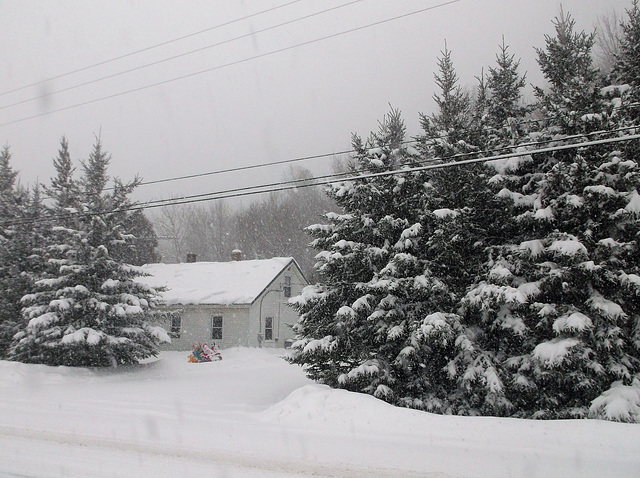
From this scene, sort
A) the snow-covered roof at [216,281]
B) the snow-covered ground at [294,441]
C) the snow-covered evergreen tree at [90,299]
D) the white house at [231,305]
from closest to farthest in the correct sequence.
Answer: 1. the snow-covered ground at [294,441]
2. the snow-covered evergreen tree at [90,299]
3. the white house at [231,305]
4. the snow-covered roof at [216,281]

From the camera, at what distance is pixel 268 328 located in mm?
29344

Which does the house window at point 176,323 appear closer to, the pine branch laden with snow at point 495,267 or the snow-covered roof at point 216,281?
the snow-covered roof at point 216,281

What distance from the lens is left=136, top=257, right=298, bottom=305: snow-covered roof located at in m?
28.0

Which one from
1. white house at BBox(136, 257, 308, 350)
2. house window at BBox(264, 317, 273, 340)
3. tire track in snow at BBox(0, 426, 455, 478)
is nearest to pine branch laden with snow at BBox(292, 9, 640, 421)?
tire track in snow at BBox(0, 426, 455, 478)

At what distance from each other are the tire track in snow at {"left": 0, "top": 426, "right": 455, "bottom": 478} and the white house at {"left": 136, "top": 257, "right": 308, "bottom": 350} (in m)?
18.5

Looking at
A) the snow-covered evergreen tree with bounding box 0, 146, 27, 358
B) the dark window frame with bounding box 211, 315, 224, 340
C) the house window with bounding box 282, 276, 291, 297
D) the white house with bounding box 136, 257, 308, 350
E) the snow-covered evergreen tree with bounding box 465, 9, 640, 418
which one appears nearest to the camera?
the snow-covered evergreen tree with bounding box 465, 9, 640, 418

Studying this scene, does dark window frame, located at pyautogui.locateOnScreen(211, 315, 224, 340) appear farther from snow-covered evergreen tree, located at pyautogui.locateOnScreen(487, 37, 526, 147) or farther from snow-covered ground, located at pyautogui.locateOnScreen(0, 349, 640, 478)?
snow-covered evergreen tree, located at pyautogui.locateOnScreen(487, 37, 526, 147)

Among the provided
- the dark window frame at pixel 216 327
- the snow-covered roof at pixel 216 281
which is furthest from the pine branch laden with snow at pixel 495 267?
the dark window frame at pixel 216 327

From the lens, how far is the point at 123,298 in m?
18.7

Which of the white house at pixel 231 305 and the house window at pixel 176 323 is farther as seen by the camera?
the house window at pixel 176 323

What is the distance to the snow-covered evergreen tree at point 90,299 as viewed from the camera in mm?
18078

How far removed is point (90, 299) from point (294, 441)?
13.2 m

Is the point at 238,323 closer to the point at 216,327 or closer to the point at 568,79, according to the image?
the point at 216,327

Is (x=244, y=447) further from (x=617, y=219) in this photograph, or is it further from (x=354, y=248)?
(x=617, y=219)
